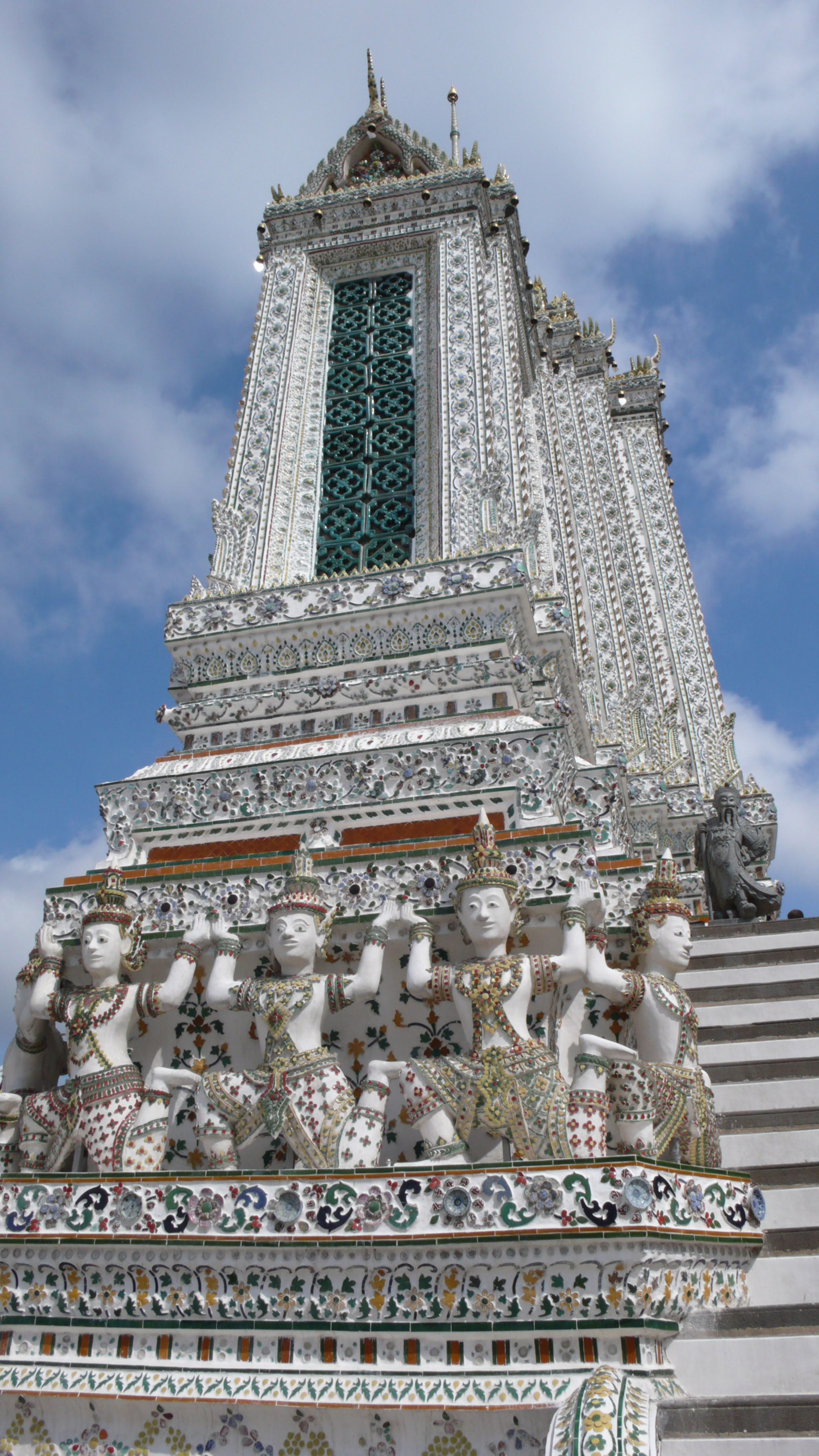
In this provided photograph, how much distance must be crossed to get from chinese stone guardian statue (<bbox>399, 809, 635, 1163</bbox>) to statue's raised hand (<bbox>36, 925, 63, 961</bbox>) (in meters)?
2.26

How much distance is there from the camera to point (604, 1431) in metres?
4.13

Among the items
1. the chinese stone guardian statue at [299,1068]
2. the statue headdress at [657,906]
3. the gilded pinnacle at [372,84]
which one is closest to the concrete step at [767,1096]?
the statue headdress at [657,906]

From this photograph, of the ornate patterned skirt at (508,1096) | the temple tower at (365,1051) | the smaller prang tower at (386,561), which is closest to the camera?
the temple tower at (365,1051)

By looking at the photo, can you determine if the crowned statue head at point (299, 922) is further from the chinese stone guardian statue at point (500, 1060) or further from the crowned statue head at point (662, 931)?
the crowned statue head at point (662, 931)

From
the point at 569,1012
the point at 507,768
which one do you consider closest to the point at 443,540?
the point at 507,768

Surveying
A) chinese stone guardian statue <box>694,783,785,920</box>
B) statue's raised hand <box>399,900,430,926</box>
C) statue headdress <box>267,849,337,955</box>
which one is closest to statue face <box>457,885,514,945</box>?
statue's raised hand <box>399,900,430,926</box>

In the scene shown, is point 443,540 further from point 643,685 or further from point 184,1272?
point 643,685

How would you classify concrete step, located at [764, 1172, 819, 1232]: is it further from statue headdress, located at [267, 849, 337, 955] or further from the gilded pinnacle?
the gilded pinnacle

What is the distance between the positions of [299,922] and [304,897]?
172mm

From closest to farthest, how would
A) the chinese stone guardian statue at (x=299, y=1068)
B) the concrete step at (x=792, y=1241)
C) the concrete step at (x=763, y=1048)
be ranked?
the chinese stone guardian statue at (x=299, y=1068), the concrete step at (x=792, y=1241), the concrete step at (x=763, y=1048)

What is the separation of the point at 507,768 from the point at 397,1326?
3606mm

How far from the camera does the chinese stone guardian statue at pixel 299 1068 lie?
5.39 meters

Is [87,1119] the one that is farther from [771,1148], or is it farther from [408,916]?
[771,1148]

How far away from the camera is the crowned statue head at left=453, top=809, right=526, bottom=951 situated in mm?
5750
